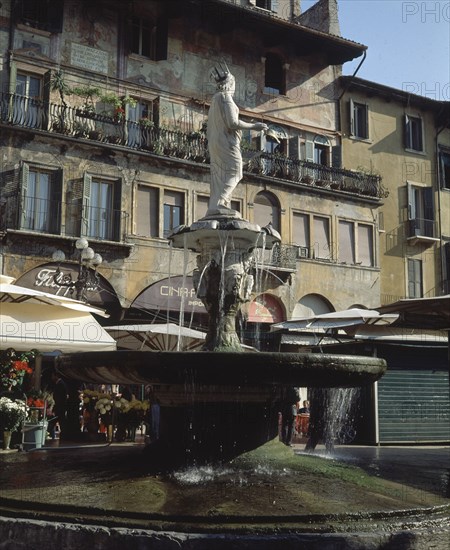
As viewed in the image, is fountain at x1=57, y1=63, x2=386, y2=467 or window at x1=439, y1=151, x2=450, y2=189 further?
window at x1=439, y1=151, x2=450, y2=189

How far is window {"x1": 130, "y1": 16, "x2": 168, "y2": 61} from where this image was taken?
25.2 metres

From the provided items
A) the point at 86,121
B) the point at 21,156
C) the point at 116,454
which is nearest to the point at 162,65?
the point at 86,121

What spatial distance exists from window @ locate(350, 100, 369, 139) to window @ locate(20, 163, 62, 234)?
1305 cm

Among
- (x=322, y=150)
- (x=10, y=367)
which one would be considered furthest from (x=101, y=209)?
(x=10, y=367)

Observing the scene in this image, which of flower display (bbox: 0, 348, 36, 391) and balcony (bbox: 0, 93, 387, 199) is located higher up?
balcony (bbox: 0, 93, 387, 199)

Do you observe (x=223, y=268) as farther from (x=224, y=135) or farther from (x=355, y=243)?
(x=355, y=243)

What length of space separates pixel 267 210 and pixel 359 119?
22.6ft

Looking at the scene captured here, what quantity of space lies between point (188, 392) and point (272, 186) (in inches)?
817

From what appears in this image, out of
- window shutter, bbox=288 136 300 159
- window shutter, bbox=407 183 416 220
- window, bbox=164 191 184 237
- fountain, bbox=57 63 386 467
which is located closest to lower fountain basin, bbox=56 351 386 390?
fountain, bbox=57 63 386 467

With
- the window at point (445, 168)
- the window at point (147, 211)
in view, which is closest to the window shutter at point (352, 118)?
the window at point (445, 168)

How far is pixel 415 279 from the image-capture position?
30500 millimetres

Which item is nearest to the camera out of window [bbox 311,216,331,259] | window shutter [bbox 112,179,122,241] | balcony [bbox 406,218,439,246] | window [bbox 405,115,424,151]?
window shutter [bbox 112,179,122,241]

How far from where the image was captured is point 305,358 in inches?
213

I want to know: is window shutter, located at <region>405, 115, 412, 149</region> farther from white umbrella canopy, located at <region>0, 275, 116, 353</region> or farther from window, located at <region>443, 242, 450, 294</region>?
white umbrella canopy, located at <region>0, 275, 116, 353</region>
